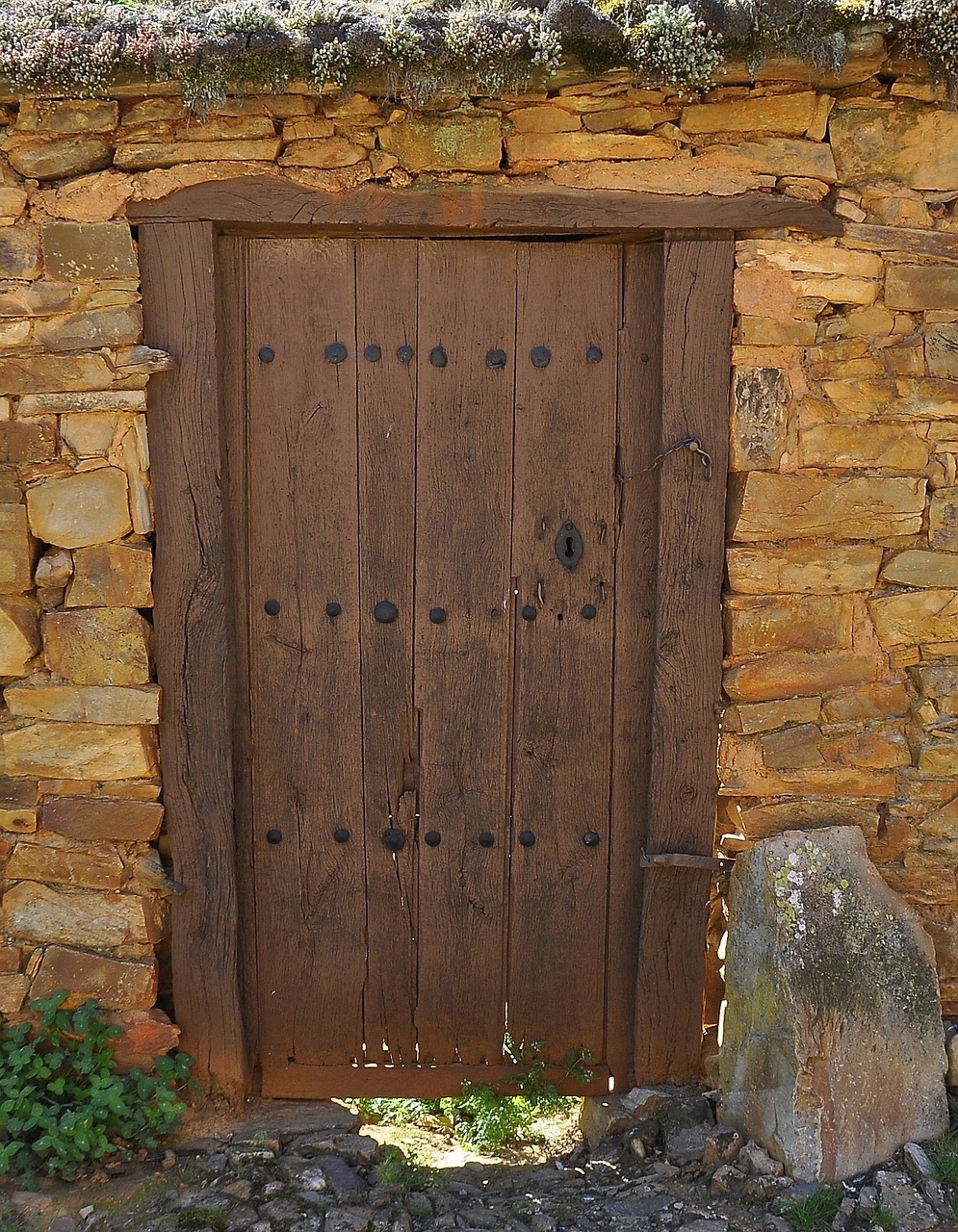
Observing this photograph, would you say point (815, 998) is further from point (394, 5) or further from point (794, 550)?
point (394, 5)

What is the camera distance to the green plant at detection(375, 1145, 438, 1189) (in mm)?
2689

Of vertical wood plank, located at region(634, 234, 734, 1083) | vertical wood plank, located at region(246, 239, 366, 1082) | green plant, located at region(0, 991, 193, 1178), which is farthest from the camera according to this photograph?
vertical wood plank, located at region(246, 239, 366, 1082)

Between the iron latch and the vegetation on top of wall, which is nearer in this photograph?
the vegetation on top of wall

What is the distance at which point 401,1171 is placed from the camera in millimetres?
2729

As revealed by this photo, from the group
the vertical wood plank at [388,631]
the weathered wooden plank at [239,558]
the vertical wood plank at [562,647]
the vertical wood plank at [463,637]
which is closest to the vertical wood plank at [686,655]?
the vertical wood plank at [562,647]

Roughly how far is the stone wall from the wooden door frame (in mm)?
53

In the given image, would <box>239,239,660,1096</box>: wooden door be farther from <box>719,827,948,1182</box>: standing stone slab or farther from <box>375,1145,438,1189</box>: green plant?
<box>719,827,948,1182</box>: standing stone slab

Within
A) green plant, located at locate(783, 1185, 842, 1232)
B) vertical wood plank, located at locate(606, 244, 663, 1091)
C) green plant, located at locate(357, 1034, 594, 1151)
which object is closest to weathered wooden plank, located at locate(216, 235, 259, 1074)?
green plant, located at locate(357, 1034, 594, 1151)

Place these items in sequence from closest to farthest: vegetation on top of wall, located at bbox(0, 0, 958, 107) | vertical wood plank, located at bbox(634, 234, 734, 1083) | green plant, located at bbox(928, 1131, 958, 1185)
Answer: vegetation on top of wall, located at bbox(0, 0, 958, 107)
green plant, located at bbox(928, 1131, 958, 1185)
vertical wood plank, located at bbox(634, 234, 734, 1083)

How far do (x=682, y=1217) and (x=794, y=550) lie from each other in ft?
5.39

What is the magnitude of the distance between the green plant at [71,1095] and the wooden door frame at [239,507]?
188mm

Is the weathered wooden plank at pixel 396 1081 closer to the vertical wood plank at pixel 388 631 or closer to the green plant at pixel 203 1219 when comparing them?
the vertical wood plank at pixel 388 631

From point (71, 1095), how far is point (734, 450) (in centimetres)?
238

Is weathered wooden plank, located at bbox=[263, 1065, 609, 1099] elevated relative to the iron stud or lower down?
lower down
